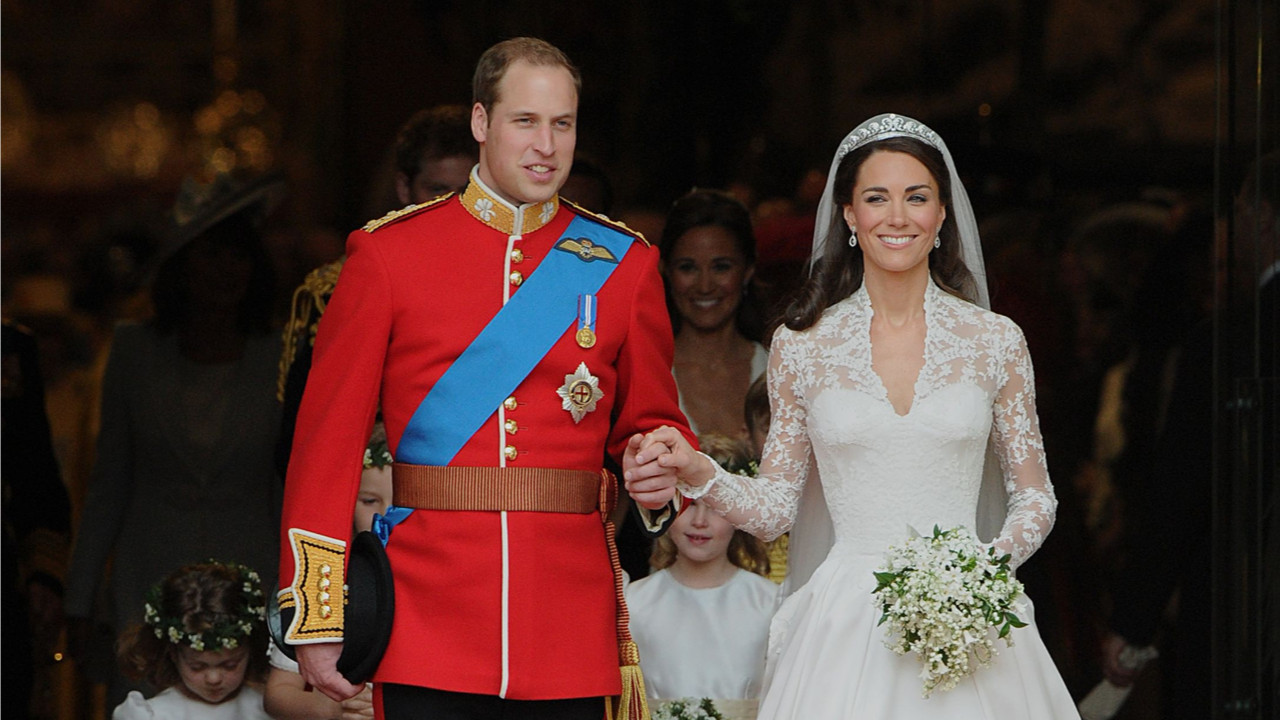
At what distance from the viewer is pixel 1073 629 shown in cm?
709

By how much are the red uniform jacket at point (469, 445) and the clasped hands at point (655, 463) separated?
0.20ft

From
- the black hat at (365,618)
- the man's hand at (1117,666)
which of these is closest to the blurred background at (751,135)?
the man's hand at (1117,666)

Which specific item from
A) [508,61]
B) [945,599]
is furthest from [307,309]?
[945,599]

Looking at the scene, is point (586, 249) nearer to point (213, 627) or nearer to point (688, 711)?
point (688, 711)

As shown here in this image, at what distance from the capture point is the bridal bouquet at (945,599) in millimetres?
3404

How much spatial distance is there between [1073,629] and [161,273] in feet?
11.4

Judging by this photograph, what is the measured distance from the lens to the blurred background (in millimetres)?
7117

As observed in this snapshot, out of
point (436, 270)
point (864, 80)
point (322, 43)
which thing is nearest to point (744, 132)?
point (864, 80)

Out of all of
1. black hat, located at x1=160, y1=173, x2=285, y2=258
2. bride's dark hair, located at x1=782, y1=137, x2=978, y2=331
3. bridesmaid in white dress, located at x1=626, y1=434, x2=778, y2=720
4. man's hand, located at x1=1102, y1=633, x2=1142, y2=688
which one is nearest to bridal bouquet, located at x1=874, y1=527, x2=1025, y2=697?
bride's dark hair, located at x1=782, y1=137, x2=978, y2=331

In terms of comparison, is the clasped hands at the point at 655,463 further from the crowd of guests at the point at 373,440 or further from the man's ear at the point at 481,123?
the crowd of guests at the point at 373,440

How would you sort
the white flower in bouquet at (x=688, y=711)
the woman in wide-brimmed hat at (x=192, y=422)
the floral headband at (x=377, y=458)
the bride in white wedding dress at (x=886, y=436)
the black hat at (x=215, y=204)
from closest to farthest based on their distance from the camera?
the bride in white wedding dress at (x=886, y=436) < the white flower in bouquet at (x=688, y=711) < the floral headband at (x=377, y=458) < the woman in wide-brimmed hat at (x=192, y=422) < the black hat at (x=215, y=204)

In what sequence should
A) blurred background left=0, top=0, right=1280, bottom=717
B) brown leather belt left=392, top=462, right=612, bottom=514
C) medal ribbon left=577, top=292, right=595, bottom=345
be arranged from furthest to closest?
blurred background left=0, top=0, right=1280, bottom=717, medal ribbon left=577, top=292, right=595, bottom=345, brown leather belt left=392, top=462, right=612, bottom=514

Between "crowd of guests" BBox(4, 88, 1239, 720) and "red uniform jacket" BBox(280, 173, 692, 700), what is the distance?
1.23 metres

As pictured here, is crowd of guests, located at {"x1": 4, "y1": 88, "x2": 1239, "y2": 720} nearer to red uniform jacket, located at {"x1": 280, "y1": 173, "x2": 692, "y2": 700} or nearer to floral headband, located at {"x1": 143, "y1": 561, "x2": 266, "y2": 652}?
floral headband, located at {"x1": 143, "y1": 561, "x2": 266, "y2": 652}
